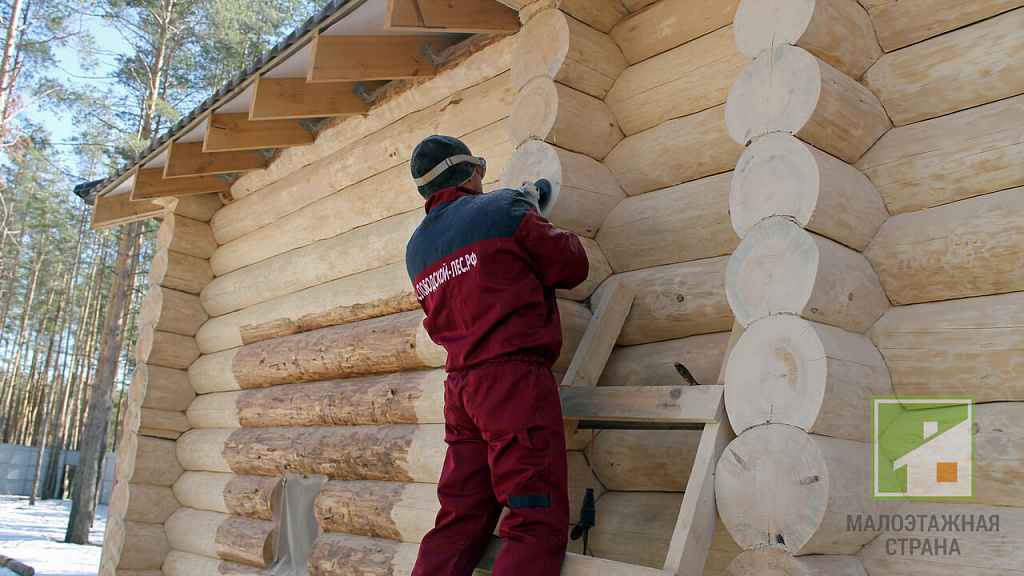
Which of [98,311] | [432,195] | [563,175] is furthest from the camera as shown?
[98,311]

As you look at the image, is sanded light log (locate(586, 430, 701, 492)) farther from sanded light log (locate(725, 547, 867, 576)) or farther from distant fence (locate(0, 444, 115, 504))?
distant fence (locate(0, 444, 115, 504))

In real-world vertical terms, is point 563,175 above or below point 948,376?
above

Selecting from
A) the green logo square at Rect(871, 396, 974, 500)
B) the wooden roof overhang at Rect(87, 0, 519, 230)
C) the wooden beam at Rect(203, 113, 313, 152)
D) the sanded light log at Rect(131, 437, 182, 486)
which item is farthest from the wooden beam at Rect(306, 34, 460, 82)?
the sanded light log at Rect(131, 437, 182, 486)

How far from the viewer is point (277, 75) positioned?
6.00 metres

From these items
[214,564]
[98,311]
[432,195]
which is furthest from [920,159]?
[98,311]

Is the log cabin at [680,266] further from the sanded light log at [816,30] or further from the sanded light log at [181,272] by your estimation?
the sanded light log at [181,272]

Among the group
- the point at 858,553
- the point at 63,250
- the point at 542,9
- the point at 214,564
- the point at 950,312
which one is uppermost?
the point at 63,250

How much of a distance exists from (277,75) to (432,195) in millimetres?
3471

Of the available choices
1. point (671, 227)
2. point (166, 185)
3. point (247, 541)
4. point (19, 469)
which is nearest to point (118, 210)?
point (166, 185)

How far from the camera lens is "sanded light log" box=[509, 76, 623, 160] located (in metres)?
3.66

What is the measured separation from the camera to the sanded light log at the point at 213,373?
736 cm

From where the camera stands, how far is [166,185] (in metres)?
8.01

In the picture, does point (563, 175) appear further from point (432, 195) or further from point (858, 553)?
point (858, 553)

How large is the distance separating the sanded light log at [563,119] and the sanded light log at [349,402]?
170 cm
